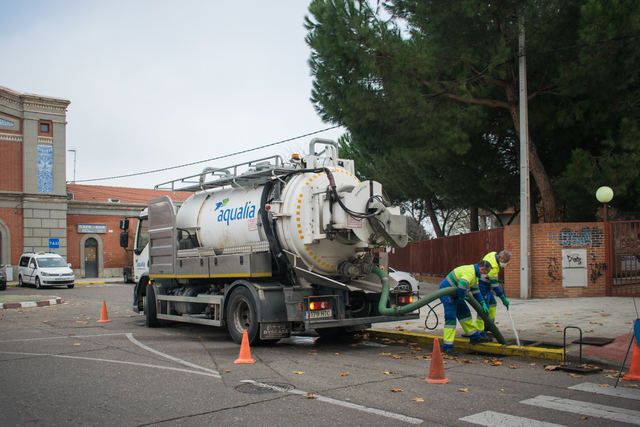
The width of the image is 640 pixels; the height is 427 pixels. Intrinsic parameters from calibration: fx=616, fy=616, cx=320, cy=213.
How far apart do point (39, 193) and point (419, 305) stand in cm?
3431

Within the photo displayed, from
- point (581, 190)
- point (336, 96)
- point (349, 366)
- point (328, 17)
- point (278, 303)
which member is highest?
point (328, 17)

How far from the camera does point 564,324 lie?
40.4 ft

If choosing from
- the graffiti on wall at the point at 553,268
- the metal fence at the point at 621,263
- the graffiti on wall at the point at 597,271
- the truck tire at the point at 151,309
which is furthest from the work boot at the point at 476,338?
the metal fence at the point at 621,263

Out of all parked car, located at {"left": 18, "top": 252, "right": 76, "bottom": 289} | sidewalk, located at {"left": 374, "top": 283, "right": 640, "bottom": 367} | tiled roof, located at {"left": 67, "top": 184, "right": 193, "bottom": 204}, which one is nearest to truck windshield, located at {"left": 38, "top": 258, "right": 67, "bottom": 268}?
parked car, located at {"left": 18, "top": 252, "right": 76, "bottom": 289}

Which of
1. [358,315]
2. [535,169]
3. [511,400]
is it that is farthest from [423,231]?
[511,400]

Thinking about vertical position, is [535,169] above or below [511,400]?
above

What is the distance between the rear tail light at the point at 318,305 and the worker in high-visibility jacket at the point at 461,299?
1.85m

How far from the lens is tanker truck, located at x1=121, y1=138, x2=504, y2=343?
33.2ft

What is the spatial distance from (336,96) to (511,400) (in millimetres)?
13213

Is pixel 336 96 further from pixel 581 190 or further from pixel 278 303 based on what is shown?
pixel 278 303

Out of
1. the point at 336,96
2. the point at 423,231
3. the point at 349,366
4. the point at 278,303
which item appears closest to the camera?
the point at 349,366

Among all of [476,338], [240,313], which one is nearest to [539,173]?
[476,338]

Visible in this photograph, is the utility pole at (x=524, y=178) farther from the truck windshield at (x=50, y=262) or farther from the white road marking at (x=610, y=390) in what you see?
the truck windshield at (x=50, y=262)

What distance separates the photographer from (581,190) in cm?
1777
